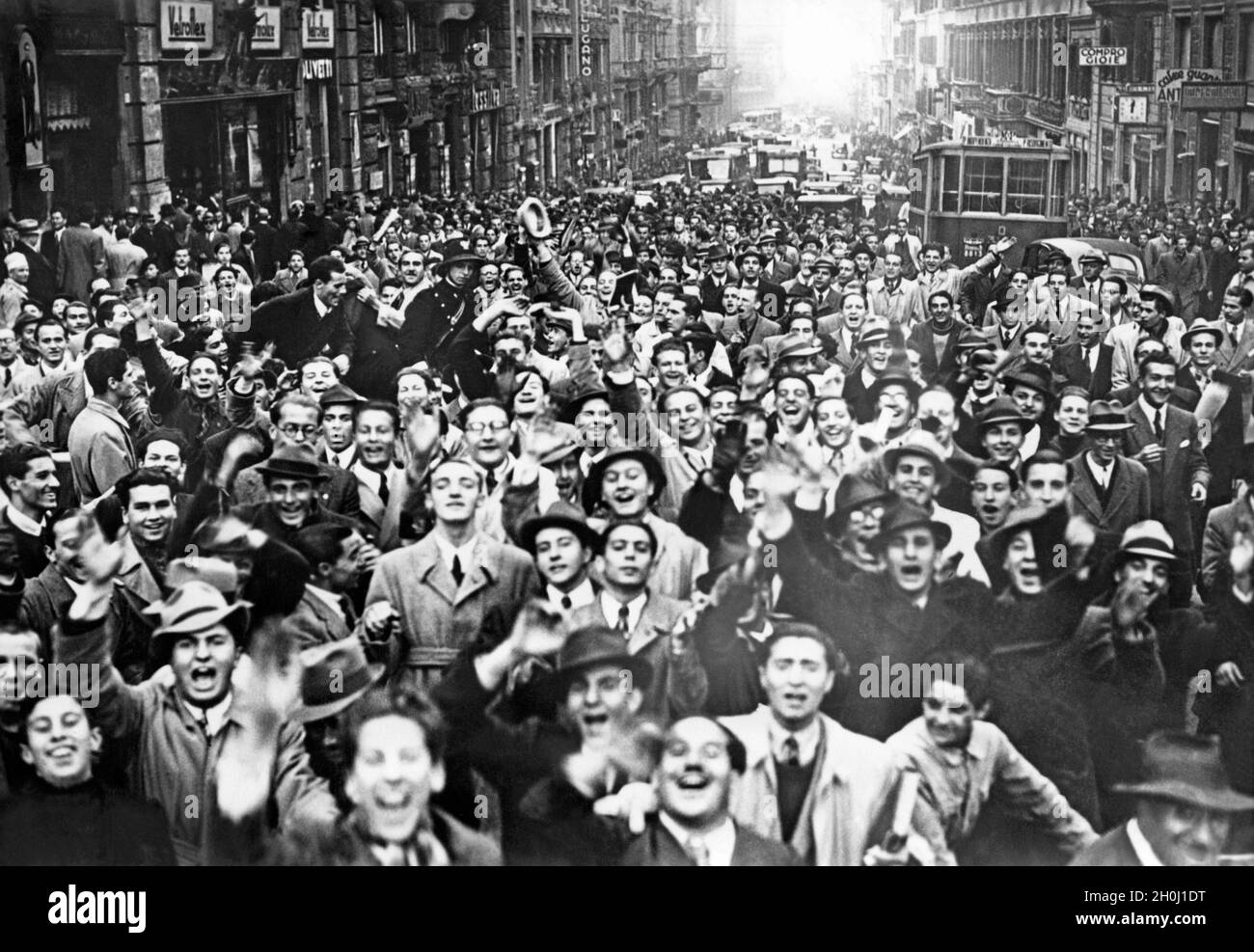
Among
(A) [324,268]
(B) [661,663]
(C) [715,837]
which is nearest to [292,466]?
(B) [661,663]

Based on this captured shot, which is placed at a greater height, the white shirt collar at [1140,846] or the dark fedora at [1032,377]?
the dark fedora at [1032,377]

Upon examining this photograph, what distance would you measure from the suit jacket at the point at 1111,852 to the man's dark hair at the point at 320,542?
3521mm

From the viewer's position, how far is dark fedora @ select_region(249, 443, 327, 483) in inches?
354

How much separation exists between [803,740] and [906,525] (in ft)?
4.62

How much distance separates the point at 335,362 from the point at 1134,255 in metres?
6.42

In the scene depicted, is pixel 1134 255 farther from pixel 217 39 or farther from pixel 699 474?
pixel 217 39

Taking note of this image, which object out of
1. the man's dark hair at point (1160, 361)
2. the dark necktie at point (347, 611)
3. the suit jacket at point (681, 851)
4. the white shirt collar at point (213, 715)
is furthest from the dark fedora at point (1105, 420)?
the white shirt collar at point (213, 715)

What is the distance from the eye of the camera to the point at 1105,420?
9.62 metres

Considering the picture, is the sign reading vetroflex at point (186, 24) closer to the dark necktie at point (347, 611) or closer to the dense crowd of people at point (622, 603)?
the dense crowd of people at point (622, 603)

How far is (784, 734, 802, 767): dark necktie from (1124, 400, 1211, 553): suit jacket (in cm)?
249

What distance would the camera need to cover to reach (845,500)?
895 centimetres

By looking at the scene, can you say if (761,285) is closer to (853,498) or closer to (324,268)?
(324,268)

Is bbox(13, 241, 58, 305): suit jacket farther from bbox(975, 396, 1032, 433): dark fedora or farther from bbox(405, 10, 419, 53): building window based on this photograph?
bbox(975, 396, 1032, 433): dark fedora

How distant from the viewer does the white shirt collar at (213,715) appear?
7879 millimetres
